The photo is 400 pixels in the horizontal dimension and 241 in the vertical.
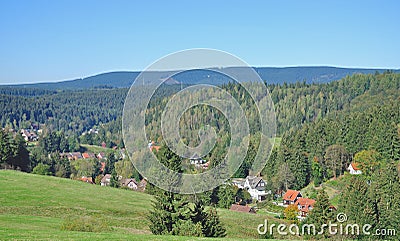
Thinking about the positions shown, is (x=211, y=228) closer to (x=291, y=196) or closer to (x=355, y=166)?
(x=291, y=196)

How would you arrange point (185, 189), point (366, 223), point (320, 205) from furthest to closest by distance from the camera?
point (366, 223), point (320, 205), point (185, 189)

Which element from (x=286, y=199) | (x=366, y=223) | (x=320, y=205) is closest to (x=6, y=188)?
(x=320, y=205)

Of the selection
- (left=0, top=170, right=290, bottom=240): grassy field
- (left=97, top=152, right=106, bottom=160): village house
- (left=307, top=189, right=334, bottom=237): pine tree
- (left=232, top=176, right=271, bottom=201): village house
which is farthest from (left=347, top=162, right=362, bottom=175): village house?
(left=97, top=152, right=106, bottom=160): village house

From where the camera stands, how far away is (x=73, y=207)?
34031 millimetres

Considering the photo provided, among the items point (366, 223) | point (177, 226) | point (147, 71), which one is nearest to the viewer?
point (147, 71)

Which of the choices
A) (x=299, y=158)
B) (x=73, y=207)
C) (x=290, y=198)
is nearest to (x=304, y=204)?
(x=290, y=198)

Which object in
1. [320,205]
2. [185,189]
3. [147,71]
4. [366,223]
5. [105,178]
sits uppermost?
[147,71]

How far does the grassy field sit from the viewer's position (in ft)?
86.5

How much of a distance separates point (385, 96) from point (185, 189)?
120996 millimetres

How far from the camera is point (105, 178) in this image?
87.8 m

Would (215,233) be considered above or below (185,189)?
below

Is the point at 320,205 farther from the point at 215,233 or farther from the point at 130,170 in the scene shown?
the point at 130,170

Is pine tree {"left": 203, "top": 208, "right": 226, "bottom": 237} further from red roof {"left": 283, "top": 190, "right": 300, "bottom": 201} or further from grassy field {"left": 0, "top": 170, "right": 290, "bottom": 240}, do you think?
Answer: red roof {"left": 283, "top": 190, "right": 300, "bottom": 201}

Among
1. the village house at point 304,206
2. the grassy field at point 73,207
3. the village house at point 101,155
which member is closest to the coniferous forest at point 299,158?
the grassy field at point 73,207
